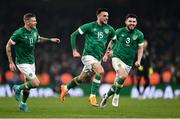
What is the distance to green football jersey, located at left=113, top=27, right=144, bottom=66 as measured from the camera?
20266 millimetres

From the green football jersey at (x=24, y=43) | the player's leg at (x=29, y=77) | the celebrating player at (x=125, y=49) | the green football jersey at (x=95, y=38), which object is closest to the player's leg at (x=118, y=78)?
the celebrating player at (x=125, y=49)

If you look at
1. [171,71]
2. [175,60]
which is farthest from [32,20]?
[175,60]

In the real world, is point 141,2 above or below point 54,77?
above

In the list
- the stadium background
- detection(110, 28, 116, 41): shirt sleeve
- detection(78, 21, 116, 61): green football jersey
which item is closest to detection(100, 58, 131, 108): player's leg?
detection(110, 28, 116, 41): shirt sleeve

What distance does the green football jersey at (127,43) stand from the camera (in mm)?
20266

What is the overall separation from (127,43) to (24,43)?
3.12 m

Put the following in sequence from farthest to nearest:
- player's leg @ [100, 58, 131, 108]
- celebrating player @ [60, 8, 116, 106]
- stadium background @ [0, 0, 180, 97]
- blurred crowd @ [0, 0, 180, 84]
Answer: blurred crowd @ [0, 0, 180, 84], stadium background @ [0, 0, 180, 97], player's leg @ [100, 58, 131, 108], celebrating player @ [60, 8, 116, 106]

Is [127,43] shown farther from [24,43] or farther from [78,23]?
[78,23]

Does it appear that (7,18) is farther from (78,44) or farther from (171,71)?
(171,71)

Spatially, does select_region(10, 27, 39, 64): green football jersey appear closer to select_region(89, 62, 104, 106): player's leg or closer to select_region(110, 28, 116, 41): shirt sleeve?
select_region(89, 62, 104, 106): player's leg

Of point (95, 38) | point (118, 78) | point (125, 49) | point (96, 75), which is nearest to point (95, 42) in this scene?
point (95, 38)

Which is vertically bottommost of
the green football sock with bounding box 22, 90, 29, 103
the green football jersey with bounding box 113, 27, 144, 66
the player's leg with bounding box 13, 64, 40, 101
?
the green football sock with bounding box 22, 90, 29, 103

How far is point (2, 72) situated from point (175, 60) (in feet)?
31.5

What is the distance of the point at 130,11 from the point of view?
3916cm
